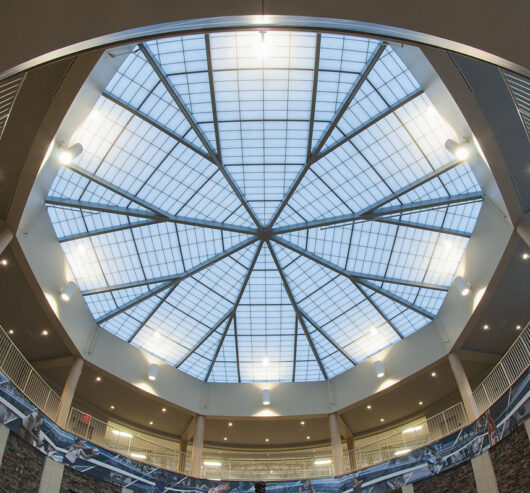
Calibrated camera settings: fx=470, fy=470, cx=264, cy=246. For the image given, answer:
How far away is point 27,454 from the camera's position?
2511 centimetres

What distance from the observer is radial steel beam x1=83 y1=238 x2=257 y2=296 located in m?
33.1

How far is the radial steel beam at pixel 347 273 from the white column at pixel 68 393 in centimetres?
1629

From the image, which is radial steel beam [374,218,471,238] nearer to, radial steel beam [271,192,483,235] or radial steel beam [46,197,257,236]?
radial steel beam [271,192,483,235]

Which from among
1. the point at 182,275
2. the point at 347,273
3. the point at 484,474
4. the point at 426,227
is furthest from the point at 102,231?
the point at 484,474

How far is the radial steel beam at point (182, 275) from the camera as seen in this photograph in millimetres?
33125

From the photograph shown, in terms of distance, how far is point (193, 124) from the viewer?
85.8 feet

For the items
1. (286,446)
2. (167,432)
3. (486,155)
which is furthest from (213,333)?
(486,155)

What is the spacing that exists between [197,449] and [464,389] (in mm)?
20304

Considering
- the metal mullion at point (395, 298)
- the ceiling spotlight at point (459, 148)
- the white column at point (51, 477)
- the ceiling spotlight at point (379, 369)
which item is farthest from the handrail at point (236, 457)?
the ceiling spotlight at point (459, 148)

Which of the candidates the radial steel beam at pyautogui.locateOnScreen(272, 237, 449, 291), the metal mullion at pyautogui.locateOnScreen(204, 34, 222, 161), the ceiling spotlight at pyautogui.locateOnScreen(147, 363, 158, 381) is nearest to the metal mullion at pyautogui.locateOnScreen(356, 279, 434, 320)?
the radial steel beam at pyautogui.locateOnScreen(272, 237, 449, 291)

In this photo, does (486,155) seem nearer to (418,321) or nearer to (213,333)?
(418,321)

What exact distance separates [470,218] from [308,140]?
1112 centimetres

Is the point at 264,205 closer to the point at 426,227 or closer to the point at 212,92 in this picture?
the point at 212,92

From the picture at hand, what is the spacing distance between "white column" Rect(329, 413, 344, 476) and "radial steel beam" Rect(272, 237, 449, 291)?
41.1ft
